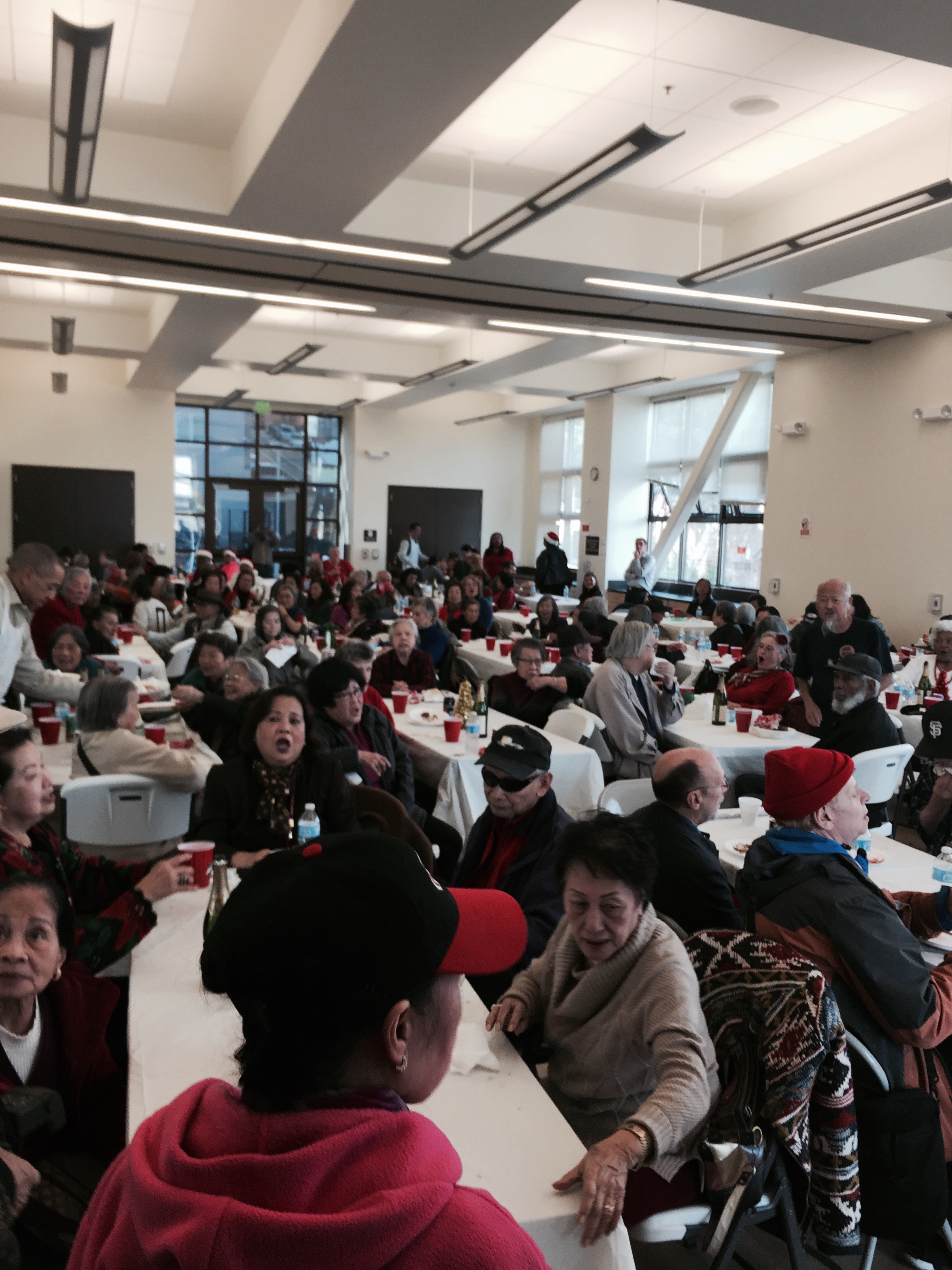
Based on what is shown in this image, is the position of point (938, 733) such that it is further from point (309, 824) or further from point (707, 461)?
point (707, 461)

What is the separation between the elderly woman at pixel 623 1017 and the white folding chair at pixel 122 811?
77.5 inches

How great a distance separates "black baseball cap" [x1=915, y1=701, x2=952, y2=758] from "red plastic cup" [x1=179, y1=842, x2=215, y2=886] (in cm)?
327

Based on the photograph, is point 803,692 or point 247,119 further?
point 803,692

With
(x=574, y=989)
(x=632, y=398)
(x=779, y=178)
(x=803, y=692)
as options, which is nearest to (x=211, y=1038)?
(x=574, y=989)

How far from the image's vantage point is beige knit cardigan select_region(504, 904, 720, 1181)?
1.88 metres

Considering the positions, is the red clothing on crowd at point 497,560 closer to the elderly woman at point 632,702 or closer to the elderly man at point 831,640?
the elderly man at point 831,640

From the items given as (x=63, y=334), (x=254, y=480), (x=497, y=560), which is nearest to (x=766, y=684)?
(x=63, y=334)

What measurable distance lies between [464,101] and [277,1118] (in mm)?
4773

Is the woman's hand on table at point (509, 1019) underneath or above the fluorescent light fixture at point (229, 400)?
underneath

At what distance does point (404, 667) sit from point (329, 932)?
19.2 feet

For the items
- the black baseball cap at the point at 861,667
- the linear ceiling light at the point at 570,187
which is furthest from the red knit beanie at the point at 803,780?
the linear ceiling light at the point at 570,187

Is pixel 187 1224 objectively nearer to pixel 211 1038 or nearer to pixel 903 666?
pixel 211 1038

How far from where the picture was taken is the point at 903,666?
812 centimetres

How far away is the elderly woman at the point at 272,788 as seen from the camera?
3445mm
